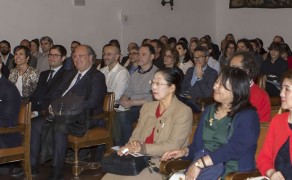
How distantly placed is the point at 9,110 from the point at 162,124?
1788 millimetres

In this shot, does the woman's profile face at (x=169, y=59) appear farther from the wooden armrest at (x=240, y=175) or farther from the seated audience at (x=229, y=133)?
the wooden armrest at (x=240, y=175)

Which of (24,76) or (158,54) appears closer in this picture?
(24,76)

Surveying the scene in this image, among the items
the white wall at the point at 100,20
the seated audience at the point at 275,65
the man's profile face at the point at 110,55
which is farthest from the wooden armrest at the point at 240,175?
the white wall at the point at 100,20

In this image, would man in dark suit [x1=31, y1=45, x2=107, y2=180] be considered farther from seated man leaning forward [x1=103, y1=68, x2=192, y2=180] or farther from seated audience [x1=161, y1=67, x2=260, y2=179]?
seated audience [x1=161, y1=67, x2=260, y2=179]

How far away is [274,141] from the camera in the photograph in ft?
10.7

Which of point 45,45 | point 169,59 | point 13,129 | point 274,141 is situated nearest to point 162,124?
point 274,141

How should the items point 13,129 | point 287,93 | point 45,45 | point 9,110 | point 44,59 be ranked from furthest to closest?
point 45,45, point 44,59, point 9,110, point 13,129, point 287,93

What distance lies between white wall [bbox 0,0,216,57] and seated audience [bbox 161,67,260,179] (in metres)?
7.65

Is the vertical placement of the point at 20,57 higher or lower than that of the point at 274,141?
higher

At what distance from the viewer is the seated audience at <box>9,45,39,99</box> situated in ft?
21.2

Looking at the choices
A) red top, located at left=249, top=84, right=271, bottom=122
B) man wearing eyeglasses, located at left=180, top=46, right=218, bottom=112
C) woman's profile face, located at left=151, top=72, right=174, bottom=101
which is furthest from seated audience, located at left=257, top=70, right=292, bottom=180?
man wearing eyeglasses, located at left=180, top=46, right=218, bottom=112

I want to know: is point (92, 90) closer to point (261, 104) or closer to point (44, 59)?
point (261, 104)

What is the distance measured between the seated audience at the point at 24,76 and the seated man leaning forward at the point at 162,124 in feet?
8.65

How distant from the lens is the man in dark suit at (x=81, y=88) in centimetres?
550
